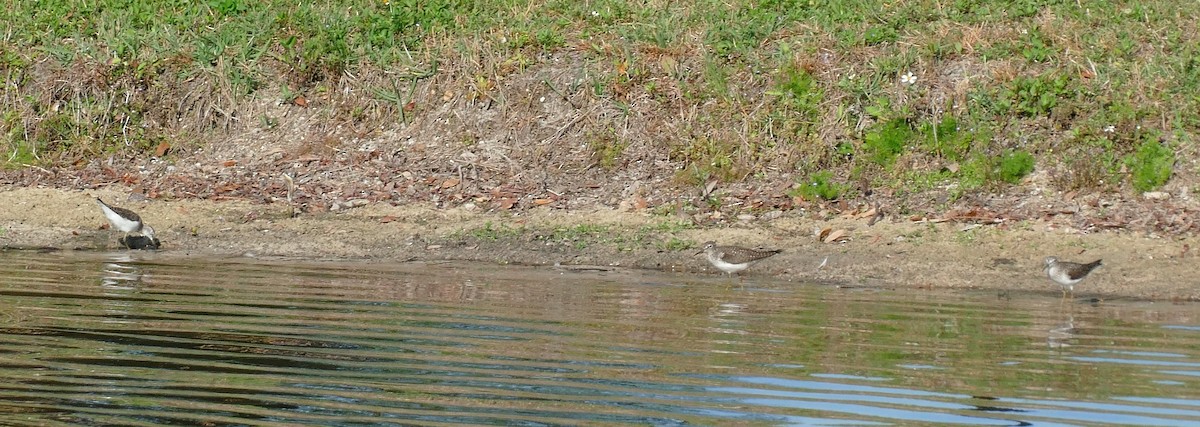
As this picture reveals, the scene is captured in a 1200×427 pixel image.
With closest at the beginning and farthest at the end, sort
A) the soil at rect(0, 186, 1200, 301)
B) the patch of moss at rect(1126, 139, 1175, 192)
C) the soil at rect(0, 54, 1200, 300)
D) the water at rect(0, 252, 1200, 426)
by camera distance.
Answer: the water at rect(0, 252, 1200, 426) < the soil at rect(0, 186, 1200, 301) < the soil at rect(0, 54, 1200, 300) < the patch of moss at rect(1126, 139, 1175, 192)

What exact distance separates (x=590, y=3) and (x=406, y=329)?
10.0 metres

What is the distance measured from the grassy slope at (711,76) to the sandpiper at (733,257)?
230 centimetres

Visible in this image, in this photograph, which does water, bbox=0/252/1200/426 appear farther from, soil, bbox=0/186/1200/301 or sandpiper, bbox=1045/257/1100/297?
soil, bbox=0/186/1200/301

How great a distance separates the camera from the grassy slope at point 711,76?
1572 cm

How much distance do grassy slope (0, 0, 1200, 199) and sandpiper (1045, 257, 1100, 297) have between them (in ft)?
9.08

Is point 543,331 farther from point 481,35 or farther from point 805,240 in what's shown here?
point 481,35

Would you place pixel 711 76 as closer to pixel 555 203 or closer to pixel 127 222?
pixel 555 203

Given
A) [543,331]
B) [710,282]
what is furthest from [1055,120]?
[543,331]

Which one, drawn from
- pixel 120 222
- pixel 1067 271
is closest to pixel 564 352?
pixel 1067 271

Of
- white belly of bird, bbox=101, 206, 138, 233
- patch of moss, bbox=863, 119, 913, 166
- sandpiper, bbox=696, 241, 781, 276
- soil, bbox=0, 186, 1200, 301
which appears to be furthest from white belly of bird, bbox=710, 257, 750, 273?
white belly of bird, bbox=101, 206, 138, 233

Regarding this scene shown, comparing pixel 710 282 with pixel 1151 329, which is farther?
pixel 710 282

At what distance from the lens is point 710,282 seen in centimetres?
1302

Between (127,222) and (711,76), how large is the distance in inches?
256

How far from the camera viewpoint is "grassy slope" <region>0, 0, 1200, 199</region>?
51.6 ft
